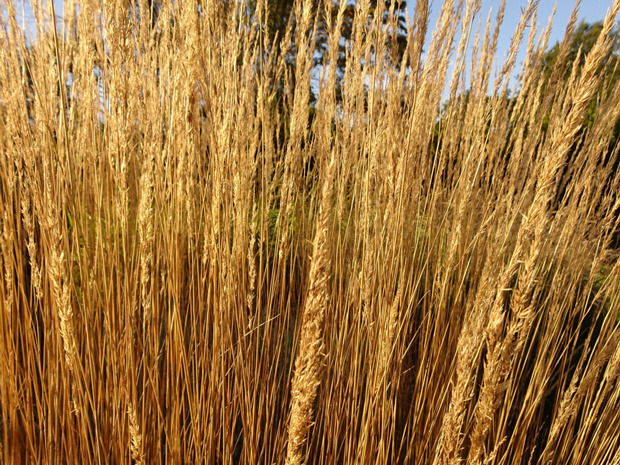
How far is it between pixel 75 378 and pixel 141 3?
3.95 ft

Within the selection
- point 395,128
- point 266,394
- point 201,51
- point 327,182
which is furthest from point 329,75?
point 266,394

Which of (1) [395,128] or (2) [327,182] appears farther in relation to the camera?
(1) [395,128]

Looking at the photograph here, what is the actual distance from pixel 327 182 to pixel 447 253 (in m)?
0.79

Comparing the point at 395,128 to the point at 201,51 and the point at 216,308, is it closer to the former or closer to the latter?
Result: the point at 201,51

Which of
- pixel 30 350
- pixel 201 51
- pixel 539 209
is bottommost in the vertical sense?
pixel 30 350

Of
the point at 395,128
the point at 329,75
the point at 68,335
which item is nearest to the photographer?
the point at 68,335

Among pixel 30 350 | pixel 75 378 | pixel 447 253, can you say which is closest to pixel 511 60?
pixel 447 253

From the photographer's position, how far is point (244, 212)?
1.27 m

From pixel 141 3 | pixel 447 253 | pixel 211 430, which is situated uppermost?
pixel 141 3

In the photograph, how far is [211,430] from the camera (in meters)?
1.34

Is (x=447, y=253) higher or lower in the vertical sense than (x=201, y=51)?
lower

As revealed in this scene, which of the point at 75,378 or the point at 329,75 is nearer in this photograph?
the point at 75,378

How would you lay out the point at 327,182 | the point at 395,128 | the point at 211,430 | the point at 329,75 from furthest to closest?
the point at 329,75, the point at 211,430, the point at 395,128, the point at 327,182

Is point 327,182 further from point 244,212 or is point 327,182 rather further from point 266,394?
point 266,394
